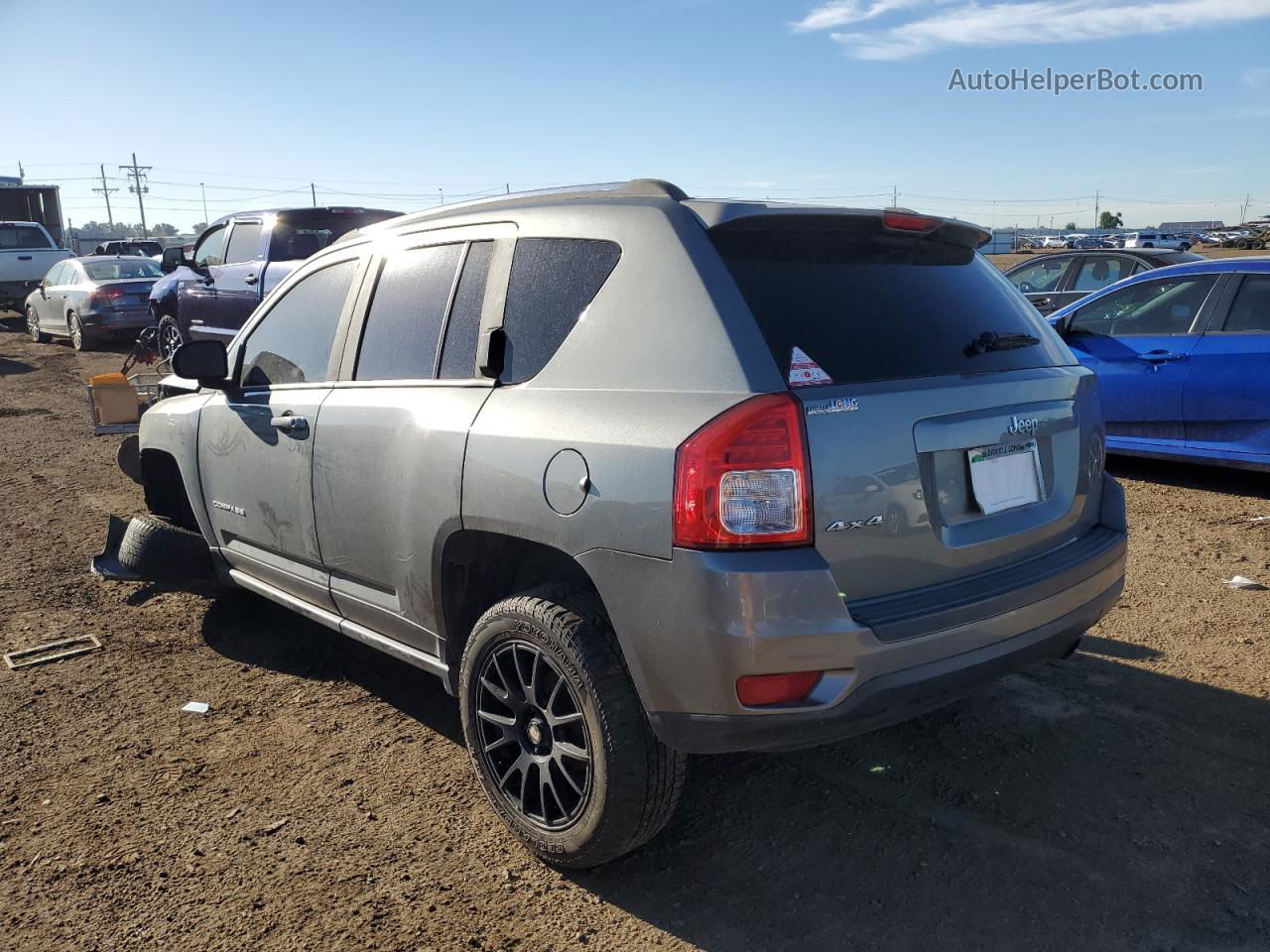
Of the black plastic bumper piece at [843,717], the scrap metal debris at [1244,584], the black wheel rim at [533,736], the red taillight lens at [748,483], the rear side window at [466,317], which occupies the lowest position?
the scrap metal debris at [1244,584]

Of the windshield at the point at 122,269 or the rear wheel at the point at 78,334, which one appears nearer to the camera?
the rear wheel at the point at 78,334

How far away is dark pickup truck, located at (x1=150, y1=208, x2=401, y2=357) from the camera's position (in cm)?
1107

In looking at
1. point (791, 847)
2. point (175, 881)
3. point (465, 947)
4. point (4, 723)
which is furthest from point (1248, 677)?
point (4, 723)

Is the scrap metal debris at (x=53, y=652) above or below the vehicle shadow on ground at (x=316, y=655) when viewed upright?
above

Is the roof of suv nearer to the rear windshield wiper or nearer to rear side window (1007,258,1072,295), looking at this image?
the rear windshield wiper

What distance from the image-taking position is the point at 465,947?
8.62 ft

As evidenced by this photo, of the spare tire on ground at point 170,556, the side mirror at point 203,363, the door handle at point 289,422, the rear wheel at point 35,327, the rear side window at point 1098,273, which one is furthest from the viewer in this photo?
the rear wheel at point 35,327

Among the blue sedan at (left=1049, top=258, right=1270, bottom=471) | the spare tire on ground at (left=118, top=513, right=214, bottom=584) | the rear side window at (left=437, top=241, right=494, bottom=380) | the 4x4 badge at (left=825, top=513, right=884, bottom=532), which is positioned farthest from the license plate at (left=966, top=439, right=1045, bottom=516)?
the blue sedan at (left=1049, top=258, right=1270, bottom=471)

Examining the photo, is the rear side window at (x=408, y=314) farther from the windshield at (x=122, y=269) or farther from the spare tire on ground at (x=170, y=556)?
the windshield at (x=122, y=269)

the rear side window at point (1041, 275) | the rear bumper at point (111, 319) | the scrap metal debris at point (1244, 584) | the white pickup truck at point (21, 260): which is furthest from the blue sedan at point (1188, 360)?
the white pickup truck at point (21, 260)

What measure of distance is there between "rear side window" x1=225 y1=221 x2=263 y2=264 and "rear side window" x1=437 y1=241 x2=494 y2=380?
886cm

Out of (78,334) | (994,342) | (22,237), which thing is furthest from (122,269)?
(994,342)

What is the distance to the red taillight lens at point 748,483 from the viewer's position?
243 centimetres

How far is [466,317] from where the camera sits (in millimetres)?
3311
